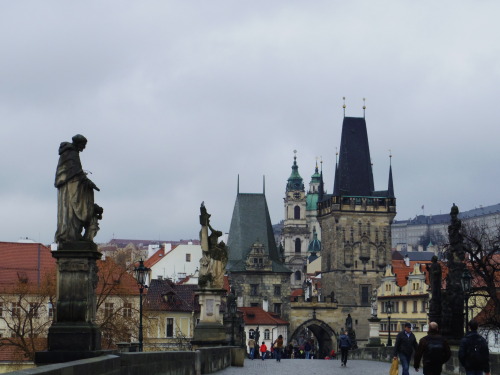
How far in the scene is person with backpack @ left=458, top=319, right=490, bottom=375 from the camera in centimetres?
1316

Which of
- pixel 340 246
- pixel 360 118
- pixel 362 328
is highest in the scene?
pixel 360 118

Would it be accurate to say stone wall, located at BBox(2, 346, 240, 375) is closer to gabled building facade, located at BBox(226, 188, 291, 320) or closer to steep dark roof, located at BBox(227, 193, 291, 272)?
gabled building facade, located at BBox(226, 188, 291, 320)

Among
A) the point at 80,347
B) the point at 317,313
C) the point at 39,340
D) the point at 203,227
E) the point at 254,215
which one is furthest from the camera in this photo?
the point at 254,215

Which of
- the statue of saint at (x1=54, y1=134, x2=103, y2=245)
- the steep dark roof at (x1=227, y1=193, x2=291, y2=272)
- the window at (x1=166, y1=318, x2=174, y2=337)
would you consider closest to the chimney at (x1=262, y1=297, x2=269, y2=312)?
the steep dark roof at (x1=227, y1=193, x2=291, y2=272)

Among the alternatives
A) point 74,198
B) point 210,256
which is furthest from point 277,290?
point 74,198

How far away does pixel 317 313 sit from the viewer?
12038 cm

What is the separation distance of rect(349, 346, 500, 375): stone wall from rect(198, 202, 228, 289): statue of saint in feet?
23.7

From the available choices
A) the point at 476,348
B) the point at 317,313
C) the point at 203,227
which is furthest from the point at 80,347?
the point at 317,313

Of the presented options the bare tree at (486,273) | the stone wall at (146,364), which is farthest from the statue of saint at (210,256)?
the bare tree at (486,273)

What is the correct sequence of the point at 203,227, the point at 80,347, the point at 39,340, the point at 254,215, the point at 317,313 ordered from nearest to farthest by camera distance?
the point at 80,347, the point at 203,227, the point at 39,340, the point at 317,313, the point at 254,215

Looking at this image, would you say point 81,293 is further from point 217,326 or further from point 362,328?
point 362,328

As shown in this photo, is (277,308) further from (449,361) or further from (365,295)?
(449,361)

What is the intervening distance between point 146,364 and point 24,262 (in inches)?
2247

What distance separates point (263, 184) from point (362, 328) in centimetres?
2324
